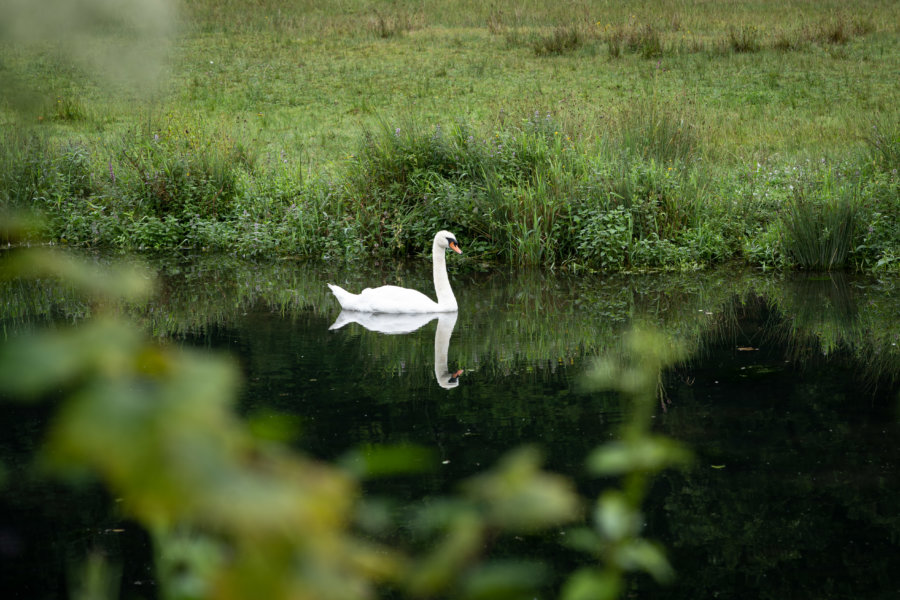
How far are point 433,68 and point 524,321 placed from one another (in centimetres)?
1568

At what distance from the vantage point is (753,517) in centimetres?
523

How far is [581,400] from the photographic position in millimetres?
7164

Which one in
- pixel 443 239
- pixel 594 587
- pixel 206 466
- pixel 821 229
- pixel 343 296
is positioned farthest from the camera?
pixel 821 229

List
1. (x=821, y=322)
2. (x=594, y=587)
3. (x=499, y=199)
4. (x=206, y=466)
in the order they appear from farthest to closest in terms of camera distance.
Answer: (x=499, y=199) < (x=821, y=322) < (x=594, y=587) < (x=206, y=466)

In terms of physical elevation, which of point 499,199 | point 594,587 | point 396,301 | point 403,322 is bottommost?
point 403,322

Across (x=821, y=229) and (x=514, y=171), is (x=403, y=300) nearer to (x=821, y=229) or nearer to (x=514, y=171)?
(x=514, y=171)

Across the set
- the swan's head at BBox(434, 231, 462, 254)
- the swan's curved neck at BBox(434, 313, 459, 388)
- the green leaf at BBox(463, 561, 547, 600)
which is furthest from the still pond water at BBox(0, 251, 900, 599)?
the green leaf at BBox(463, 561, 547, 600)

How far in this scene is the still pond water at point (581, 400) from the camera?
486cm

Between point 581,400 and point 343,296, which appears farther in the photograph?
point 343,296

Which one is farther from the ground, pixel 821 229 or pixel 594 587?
pixel 594 587

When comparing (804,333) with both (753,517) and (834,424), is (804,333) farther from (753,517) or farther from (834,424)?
(753,517)

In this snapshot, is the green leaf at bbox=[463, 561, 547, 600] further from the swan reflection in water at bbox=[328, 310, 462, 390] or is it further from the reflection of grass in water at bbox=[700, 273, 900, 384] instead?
the swan reflection in water at bbox=[328, 310, 462, 390]

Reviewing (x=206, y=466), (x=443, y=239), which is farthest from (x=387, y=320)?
(x=206, y=466)

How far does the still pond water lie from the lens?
4859 millimetres
